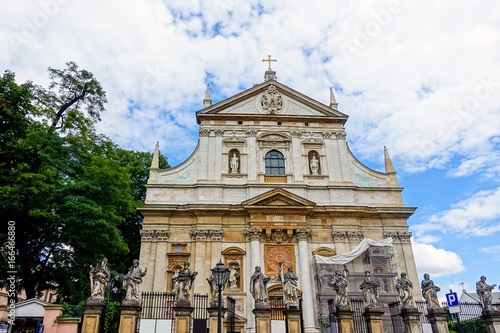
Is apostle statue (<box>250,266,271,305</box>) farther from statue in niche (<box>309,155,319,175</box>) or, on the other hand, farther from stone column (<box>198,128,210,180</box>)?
statue in niche (<box>309,155,319,175</box>)

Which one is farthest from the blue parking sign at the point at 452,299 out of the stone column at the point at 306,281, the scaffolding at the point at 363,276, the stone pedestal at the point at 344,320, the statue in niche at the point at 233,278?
the statue in niche at the point at 233,278

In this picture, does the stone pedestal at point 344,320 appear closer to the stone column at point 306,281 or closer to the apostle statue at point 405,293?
the apostle statue at point 405,293

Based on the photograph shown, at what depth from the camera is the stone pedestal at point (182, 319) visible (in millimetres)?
11891

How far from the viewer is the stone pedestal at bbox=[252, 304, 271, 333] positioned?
12.1 m

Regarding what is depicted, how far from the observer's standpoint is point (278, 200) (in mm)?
21594

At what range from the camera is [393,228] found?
22172mm

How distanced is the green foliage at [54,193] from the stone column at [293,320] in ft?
29.7

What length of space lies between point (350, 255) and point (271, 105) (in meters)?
10.8

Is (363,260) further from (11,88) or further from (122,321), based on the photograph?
(11,88)

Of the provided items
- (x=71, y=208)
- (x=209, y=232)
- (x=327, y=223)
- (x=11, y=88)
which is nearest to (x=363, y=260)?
(x=327, y=223)

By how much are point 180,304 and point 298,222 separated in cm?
1050

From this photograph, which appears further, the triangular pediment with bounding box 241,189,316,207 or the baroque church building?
the triangular pediment with bounding box 241,189,316,207

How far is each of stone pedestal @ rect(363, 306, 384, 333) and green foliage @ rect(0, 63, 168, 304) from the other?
11.4 metres

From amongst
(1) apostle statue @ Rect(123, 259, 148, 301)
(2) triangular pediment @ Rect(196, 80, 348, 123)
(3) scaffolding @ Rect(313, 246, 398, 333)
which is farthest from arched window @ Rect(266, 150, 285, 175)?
(1) apostle statue @ Rect(123, 259, 148, 301)
